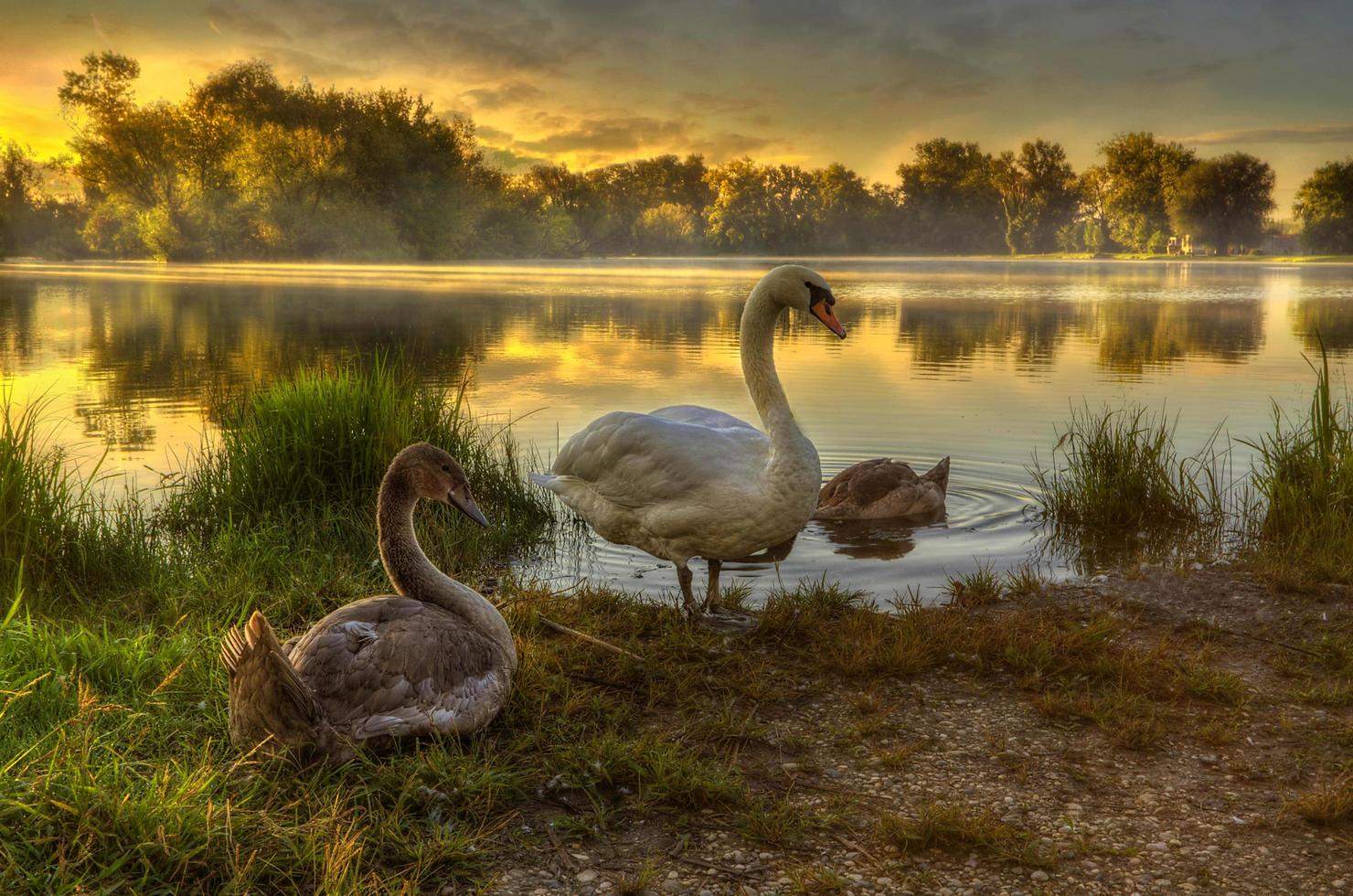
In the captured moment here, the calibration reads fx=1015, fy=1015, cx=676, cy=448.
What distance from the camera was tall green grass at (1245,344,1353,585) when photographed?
24.5 ft

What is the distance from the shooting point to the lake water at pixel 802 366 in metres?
9.89

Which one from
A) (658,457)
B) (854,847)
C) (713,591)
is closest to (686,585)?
(713,591)

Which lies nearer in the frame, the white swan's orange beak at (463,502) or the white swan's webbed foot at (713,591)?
the white swan's orange beak at (463,502)

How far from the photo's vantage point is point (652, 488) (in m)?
6.68

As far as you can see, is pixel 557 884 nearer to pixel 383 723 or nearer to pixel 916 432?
pixel 383 723

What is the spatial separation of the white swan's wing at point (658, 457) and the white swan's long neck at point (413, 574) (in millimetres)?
1874

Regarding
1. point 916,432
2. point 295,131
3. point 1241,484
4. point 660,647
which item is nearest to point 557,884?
point 660,647

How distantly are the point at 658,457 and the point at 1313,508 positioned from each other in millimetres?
5512

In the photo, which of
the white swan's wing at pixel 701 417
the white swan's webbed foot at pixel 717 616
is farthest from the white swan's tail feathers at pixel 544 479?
the white swan's webbed foot at pixel 717 616

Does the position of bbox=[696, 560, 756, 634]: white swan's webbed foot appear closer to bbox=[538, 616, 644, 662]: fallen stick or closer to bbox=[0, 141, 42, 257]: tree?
bbox=[538, 616, 644, 662]: fallen stick

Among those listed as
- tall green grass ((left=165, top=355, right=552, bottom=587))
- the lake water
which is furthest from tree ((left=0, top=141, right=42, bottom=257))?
tall green grass ((left=165, top=355, right=552, bottom=587))

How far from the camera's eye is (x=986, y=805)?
4316mm

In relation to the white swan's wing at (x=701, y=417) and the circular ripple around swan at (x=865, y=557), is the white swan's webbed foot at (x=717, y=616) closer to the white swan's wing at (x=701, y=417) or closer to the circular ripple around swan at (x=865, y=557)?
the circular ripple around swan at (x=865, y=557)

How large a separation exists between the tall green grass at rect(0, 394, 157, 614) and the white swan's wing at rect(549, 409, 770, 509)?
311 centimetres
